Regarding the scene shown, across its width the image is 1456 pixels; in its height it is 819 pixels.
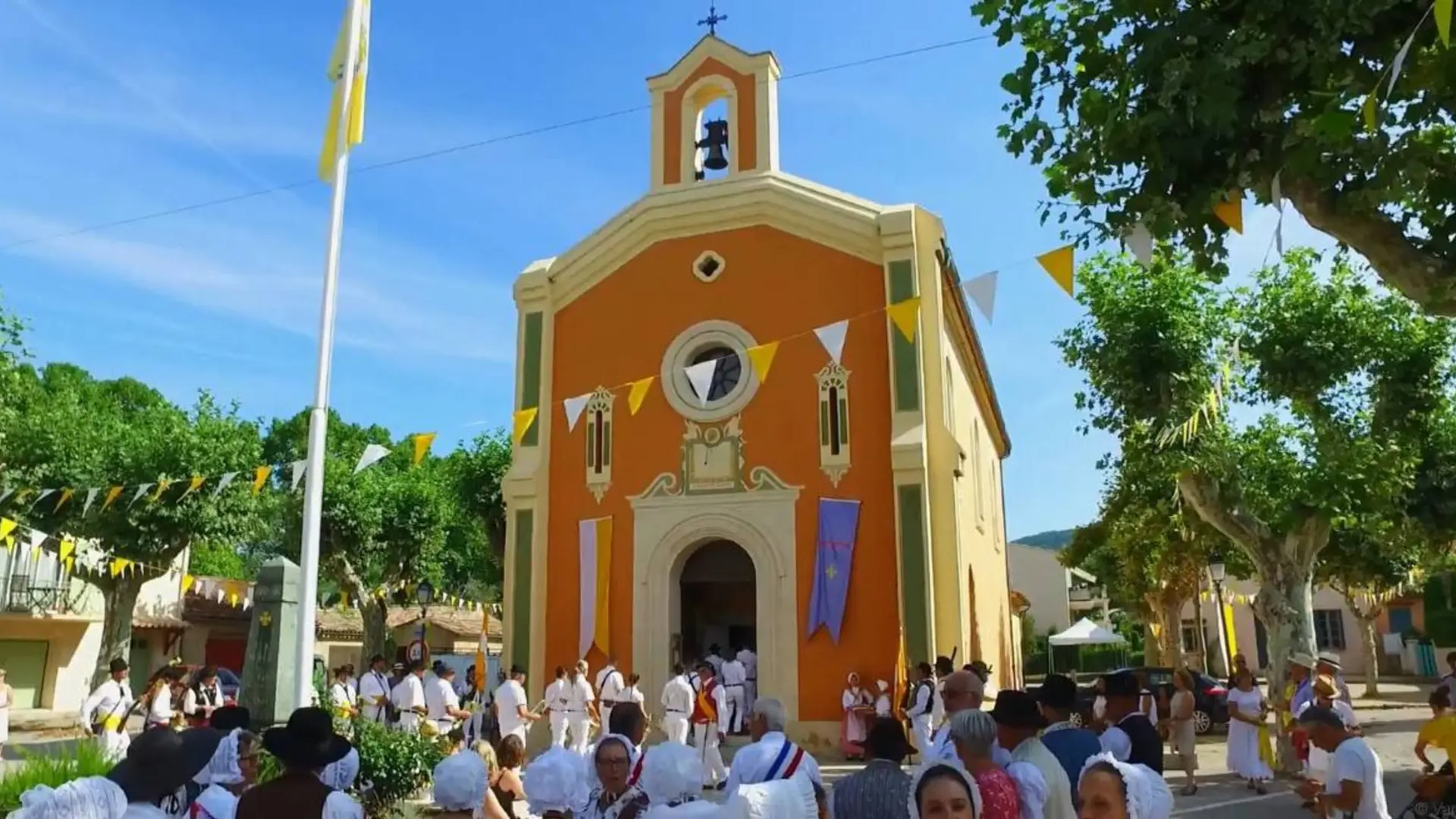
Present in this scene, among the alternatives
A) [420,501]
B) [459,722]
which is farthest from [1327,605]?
[459,722]

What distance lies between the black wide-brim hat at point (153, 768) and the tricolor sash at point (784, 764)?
2.44 m

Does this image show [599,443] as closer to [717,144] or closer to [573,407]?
[573,407]

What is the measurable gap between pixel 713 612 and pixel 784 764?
14.5 meters

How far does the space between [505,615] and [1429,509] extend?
1797cm

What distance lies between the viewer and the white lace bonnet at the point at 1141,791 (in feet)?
12.4

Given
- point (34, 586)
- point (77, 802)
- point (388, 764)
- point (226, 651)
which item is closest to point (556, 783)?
point (77, 802)

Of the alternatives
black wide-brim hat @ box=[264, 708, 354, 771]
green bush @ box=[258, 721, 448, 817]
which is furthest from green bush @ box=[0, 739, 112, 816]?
black wide-brim hat @ box=[264, 708, 354, 771]

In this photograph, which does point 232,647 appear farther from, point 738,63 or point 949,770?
point 949,770

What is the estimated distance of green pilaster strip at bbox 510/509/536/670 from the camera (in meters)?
17.5

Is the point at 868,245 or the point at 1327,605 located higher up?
the point at 868,245

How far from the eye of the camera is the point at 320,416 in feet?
35.1

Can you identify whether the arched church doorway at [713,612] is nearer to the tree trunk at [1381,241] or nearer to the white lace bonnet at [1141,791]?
the tree trunk at [1381,241]

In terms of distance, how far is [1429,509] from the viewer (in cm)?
2058

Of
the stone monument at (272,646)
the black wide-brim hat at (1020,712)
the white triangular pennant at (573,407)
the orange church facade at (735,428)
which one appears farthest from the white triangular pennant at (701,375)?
the black wide-brim hat at (1020,712)
